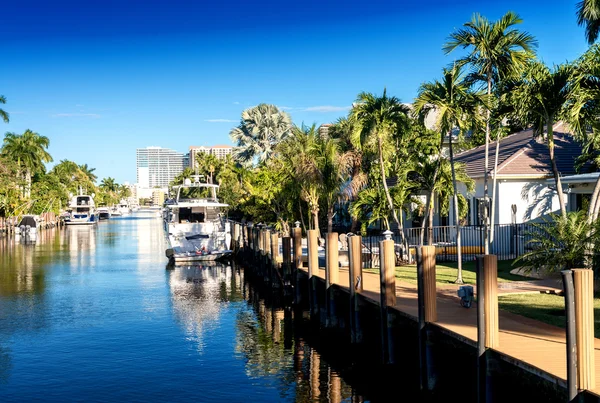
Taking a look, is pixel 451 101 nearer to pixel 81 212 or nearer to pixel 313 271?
pixel 313 271

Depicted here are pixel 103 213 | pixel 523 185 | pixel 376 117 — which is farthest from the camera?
pixel 103 213

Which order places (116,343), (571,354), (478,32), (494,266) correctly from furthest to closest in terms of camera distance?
(478,32)
(116,343)
(494,266)
(571,354)

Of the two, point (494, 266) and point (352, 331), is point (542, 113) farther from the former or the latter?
point (494, 266)

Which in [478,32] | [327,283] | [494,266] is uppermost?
[478,32]

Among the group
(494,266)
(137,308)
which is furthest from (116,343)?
(494,266)

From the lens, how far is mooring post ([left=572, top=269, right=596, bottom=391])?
28.9ft

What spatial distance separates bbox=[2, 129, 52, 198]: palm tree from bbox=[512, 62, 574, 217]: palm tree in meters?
92.1

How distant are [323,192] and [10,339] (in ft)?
66.5

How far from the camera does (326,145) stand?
123ft

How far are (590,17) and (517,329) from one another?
62.0 feet

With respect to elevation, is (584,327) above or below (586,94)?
below

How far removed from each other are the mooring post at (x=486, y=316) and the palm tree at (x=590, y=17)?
18.7 meters

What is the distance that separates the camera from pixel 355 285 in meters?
18.4

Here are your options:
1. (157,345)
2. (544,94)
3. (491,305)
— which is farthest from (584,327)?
(157,345)
